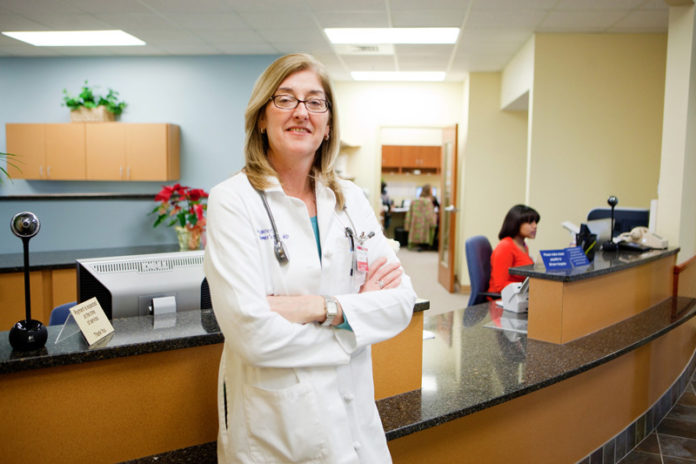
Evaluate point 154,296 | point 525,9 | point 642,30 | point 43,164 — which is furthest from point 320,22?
point 154,296

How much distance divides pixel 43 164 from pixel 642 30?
6.61m

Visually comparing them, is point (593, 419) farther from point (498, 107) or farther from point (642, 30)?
point (498, 107)

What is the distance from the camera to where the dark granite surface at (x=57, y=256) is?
12.9 feet

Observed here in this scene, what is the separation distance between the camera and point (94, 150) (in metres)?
6.12

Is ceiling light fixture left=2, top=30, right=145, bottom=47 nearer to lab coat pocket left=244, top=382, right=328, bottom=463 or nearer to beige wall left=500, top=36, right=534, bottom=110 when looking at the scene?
beige wall left=500, top=36, right=534, bottom=110

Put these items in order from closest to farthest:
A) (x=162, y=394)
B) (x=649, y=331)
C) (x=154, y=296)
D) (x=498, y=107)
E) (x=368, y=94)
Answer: (x=162, y=394)
(x=154, y=296)
(x=649, y=331)
(x=498, y=107)
(x=368, y=94)

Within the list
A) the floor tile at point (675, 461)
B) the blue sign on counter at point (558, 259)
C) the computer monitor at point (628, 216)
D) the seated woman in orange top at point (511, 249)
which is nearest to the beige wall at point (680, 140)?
the computer monitor at point (628, 216)

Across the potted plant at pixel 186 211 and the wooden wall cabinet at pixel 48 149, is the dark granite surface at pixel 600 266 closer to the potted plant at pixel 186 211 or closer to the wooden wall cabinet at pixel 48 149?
the potted plant at pixel 186 211

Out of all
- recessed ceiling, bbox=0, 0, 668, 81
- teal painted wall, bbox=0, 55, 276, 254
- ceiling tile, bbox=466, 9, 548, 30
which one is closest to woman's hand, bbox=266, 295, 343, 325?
recessed ceiling, bbox=0, 0, 668, 81

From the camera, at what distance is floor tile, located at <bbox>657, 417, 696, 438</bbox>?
315 cm

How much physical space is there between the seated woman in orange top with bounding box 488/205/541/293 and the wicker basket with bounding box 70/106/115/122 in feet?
15.7

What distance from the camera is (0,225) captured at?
445 centimetres

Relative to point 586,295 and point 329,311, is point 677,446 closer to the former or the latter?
point 586,295

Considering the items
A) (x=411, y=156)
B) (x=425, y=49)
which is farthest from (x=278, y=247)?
(x=411, y=156)
